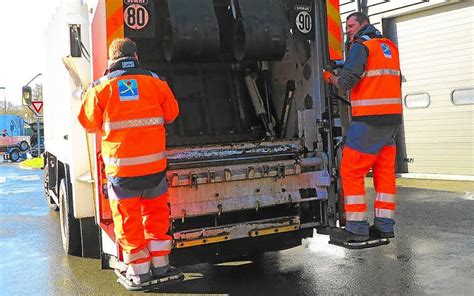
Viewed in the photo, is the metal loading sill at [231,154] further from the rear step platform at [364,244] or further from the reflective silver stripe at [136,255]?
the rear step platform at [364,244]

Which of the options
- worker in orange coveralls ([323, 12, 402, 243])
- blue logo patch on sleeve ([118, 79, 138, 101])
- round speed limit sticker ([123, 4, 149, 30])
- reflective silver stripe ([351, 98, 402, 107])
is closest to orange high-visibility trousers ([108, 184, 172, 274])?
blue logo patch on sleeve ([118, 79, 138, 101])

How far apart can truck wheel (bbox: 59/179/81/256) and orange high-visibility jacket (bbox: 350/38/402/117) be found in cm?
302

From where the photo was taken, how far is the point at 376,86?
13.8 feet

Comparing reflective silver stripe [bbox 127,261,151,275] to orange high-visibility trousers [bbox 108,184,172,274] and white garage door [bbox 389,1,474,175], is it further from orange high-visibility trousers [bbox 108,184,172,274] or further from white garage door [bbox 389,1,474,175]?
white garage door [bbox 389,1,474,175]

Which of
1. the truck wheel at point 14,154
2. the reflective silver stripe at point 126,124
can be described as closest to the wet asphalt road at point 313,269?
the reflective silver stripe at point 126,124

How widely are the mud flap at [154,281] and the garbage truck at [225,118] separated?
24 cm

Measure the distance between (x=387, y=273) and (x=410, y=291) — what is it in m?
0.50

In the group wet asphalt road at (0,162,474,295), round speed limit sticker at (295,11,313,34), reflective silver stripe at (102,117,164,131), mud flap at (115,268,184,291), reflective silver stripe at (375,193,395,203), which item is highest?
round speed limit sticker at (295,11,313,34)

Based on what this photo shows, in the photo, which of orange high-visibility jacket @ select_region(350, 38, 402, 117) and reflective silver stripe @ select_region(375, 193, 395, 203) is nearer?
orange high-visibility jacket @ select_region(350, 38, 402, 117)

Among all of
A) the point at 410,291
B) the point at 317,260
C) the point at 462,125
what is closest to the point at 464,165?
the point at 462,125

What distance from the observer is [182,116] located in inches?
206

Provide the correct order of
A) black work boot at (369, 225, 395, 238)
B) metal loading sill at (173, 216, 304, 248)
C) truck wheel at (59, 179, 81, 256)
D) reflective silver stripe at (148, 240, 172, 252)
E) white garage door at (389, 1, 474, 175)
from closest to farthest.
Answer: reflective silver stripe at (148, 240, 172, 252), metal loading sill at (173, 216, 304, 248), black work boot at (369, 225, 395, 238), truck wheel at (59, 179, 81, 256), white garage door at (389, 1, 474, 175)

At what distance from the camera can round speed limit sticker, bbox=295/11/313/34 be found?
461cm

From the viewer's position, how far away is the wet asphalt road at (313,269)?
14.4 ft
